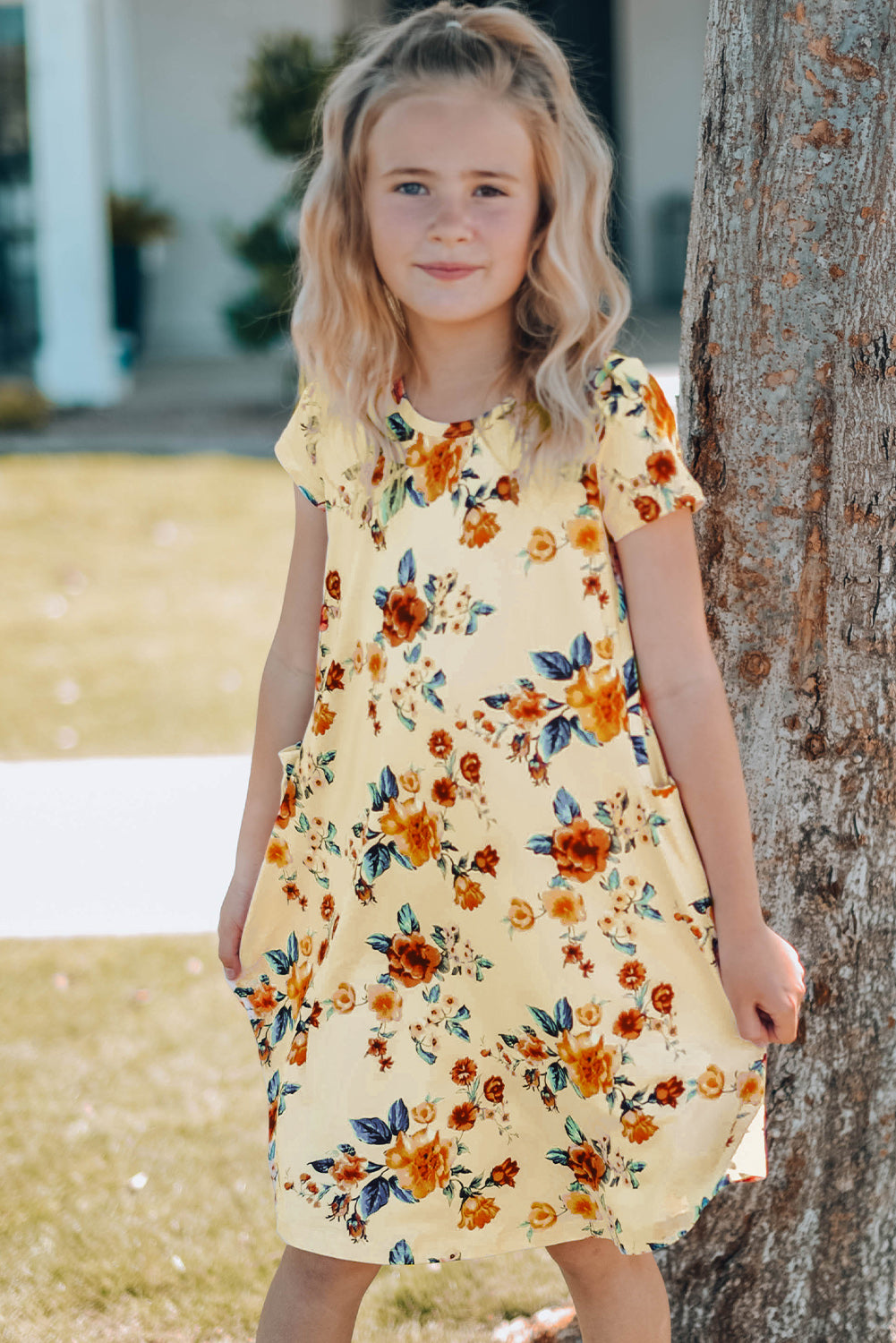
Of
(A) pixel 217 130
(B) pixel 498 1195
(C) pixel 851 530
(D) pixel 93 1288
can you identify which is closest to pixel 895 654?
(C) pixel 851 530

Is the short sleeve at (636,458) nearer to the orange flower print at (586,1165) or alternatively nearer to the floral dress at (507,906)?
the floral dress at (507,906)

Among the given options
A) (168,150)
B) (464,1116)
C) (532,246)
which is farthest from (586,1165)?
(168,150)

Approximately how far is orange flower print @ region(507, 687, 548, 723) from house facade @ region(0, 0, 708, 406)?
7.48m

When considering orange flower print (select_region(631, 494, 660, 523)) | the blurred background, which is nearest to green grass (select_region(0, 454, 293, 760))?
the blurred background

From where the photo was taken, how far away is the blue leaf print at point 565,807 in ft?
5.07

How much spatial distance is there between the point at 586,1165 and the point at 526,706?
51 centimetres


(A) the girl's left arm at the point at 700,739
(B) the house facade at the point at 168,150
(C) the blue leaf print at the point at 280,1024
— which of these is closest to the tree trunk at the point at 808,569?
(A) the girl's left arm at the point at 700,739

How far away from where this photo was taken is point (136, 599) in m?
6.33

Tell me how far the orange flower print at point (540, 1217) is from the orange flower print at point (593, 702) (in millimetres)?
525

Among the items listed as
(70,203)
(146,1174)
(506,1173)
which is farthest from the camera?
(70,203)

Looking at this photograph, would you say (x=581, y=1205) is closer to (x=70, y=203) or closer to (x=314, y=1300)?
(x=314, y=1300)

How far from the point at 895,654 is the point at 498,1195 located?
801 millimetres

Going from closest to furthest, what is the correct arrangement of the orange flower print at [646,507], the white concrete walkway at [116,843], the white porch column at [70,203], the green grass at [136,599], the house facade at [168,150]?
1. the orange flower print at [646,507]
2. the white concrete walkway at [116,843]
3. the green grass at [136,599]
4. the white porch column at [70,203]
5. the house facade at [168,150]

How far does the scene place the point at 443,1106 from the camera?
160cm
